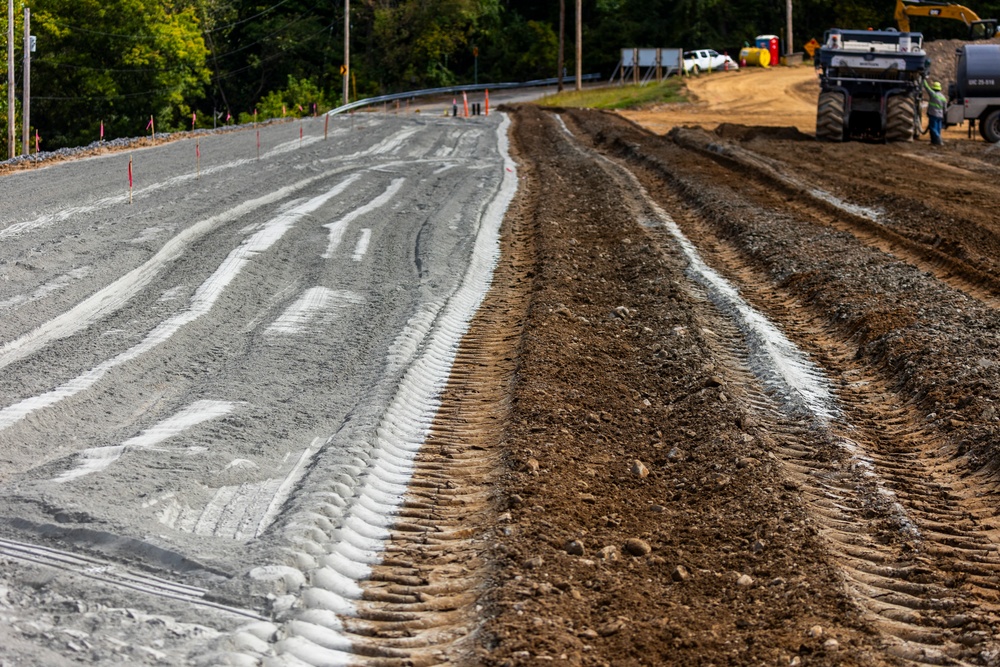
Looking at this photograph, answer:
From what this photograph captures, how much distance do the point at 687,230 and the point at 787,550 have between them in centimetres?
1045

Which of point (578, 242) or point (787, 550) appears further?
point (578, 242)

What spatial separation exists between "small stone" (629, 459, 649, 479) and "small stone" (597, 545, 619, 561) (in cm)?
106

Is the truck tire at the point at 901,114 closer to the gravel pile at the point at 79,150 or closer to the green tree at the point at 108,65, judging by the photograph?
the gravel pile at the point at 79,150

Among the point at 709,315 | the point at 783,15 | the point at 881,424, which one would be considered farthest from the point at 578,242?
the point at 783,15

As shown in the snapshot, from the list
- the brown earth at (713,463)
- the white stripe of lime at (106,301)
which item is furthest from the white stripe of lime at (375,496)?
the white stripe of lime at (106,301)

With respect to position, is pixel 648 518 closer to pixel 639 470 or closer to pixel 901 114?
pixel 639 470

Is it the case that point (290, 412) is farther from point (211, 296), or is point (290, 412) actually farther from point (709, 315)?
point (709, 315)

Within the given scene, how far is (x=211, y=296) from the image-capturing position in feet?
36.0

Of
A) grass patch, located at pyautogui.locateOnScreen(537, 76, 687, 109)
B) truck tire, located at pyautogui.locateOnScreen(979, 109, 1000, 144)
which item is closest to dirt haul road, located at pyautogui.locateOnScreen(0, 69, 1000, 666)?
truck tire, located at pyautogui.locateOnScreen(979, 109, 1000, 144)

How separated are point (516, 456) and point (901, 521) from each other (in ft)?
7.32

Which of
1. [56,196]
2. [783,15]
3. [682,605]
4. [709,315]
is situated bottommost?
[682,605]

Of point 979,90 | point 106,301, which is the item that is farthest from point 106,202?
point 979,90

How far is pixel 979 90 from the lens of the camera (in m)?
29.1

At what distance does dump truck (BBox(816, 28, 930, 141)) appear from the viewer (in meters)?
27.3
